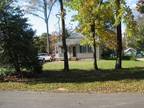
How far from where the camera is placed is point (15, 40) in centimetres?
2795

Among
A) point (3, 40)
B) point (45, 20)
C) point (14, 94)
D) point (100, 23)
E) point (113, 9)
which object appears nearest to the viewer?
point (14, 94)

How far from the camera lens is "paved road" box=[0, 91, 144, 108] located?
15.1 meters

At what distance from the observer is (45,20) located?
79938 millimetres

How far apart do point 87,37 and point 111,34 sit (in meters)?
2.25

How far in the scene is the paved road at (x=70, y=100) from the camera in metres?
15.1

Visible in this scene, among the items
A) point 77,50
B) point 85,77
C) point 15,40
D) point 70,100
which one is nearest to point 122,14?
point 85,77

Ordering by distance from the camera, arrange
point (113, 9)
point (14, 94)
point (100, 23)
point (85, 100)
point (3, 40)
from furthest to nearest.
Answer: point (100, 23)
point (113, 9)
point (3, 40)
point (14, 94)
point (85, 100)

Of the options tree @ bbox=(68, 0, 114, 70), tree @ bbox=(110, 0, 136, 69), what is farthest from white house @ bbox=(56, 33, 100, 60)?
tree @ bbox=(110, 0, 136, 69)

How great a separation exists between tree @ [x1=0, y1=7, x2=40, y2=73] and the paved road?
917 centimetres

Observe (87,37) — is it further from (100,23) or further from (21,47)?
(21,47)

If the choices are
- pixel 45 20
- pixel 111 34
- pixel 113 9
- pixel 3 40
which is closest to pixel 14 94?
pixel 3 40

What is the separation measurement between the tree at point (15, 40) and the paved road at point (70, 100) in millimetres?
9171

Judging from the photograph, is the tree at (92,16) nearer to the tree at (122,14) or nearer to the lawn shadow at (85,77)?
the tree at (122,14)

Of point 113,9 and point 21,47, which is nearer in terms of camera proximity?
point 21,47
